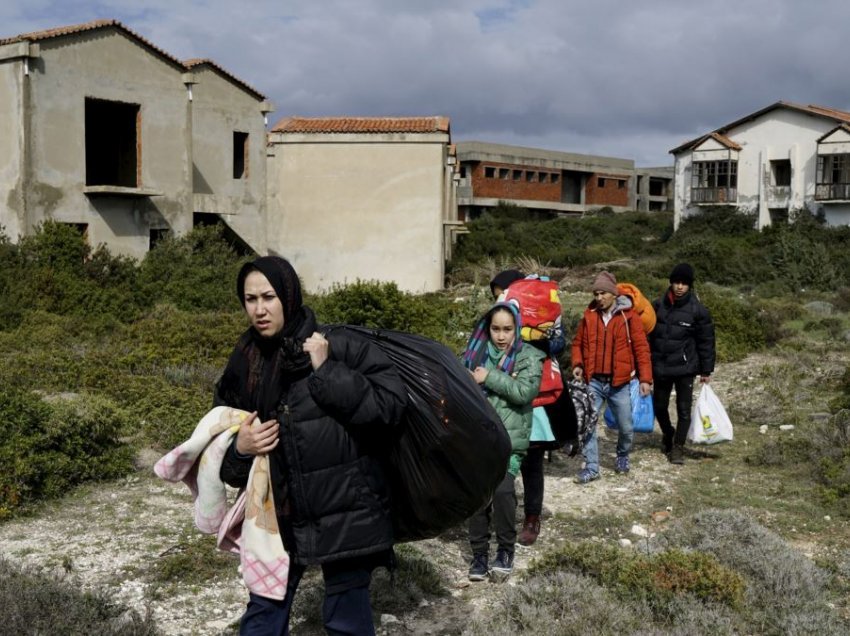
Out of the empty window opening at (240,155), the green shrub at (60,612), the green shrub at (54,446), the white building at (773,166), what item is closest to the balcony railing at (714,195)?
the white building at (773,166)

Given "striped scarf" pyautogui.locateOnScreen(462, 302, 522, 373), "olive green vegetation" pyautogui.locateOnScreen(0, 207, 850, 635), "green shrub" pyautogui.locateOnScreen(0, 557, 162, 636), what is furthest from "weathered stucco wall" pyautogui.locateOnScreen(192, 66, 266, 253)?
"green shrub" pyautogui.locateOnScreen(0, 557, 162, 636)

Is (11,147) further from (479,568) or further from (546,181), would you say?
(546,181)

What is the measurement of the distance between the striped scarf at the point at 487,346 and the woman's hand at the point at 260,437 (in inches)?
91.0

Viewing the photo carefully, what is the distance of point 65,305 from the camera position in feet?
53.6

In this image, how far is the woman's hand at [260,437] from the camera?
10.2 feet

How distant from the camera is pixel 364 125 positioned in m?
Answer: 26.7

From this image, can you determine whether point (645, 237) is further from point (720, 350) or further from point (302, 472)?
→ point (302, 472)

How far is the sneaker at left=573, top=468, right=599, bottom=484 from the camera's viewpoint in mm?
7734

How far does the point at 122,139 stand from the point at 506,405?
70.6 ft

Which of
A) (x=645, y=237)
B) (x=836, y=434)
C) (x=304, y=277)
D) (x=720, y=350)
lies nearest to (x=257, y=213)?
(x=304, y=277)

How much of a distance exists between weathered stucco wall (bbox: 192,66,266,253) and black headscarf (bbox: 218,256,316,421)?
20.5m

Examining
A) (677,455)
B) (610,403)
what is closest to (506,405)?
(610,403)

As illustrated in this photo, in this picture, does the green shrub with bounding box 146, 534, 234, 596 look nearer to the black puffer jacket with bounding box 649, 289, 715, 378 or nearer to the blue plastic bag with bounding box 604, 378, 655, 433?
the blue plastic bag with bounding box 604, 378, 655, 433

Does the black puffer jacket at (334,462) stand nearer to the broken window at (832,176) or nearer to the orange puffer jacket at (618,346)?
the orange puffer jacket at (618,346)
